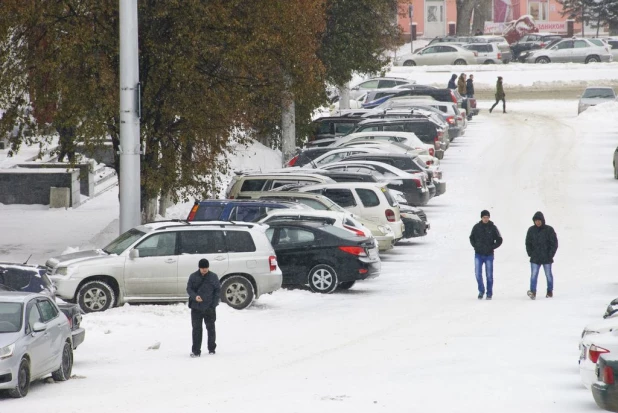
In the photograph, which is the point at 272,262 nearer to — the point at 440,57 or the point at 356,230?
the point at 356,230

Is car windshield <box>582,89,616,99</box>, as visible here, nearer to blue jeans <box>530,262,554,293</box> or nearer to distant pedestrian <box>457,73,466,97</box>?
distant pedestrian <box>457,73,466,97</box>

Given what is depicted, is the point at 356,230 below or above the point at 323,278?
above

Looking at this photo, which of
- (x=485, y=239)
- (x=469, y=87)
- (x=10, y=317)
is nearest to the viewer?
(x=10, y=317)

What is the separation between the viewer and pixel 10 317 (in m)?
14.5

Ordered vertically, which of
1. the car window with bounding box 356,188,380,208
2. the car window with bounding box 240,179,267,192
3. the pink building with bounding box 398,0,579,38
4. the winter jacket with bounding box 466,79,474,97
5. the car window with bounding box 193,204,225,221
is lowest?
the car window with bounding box 193,204,225,221

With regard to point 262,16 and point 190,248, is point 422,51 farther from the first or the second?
point 190,248

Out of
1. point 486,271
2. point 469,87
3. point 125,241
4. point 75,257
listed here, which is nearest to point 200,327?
point 75,257

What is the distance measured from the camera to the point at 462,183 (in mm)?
37781

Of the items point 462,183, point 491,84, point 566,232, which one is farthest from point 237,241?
point 491,84

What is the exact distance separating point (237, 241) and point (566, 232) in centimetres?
1068

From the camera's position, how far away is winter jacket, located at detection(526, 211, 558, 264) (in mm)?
21375

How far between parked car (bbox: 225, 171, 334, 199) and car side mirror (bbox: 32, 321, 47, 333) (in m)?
13.6

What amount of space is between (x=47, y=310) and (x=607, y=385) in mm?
6978

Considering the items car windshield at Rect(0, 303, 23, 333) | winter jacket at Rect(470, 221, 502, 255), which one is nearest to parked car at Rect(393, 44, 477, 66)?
winter jacket at Rect(470, 221, 502, 255)
